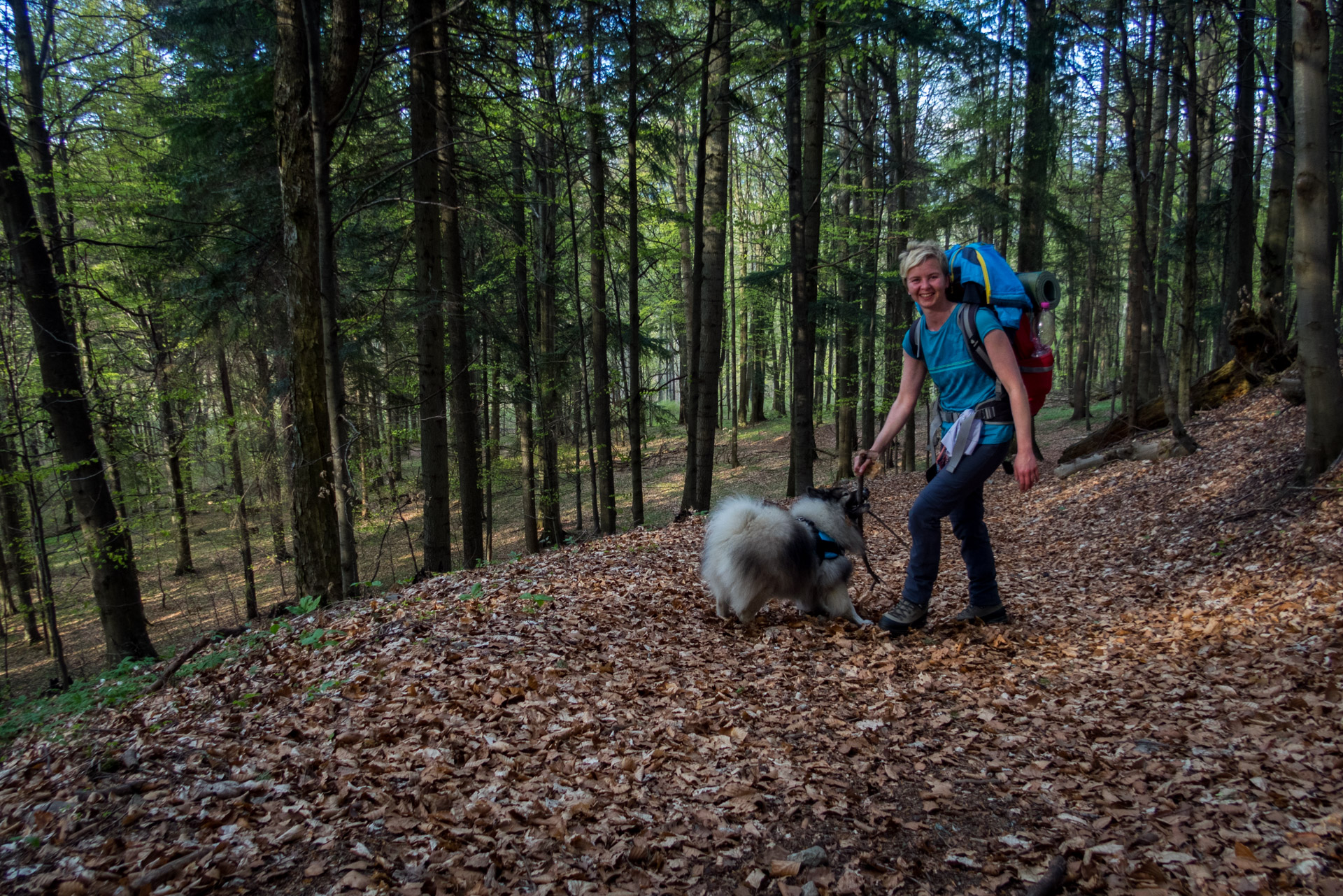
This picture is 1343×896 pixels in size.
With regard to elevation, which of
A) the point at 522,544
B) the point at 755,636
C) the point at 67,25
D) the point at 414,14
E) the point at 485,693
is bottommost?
the point at 522,544

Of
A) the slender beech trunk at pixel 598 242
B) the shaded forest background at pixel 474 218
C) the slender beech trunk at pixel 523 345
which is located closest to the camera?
the shaded forest background at pixel 474 218

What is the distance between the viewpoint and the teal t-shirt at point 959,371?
416 centimetres

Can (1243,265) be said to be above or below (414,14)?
below

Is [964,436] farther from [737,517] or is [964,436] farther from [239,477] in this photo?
[239,477]

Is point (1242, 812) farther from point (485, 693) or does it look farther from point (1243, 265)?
point (1243, 265)

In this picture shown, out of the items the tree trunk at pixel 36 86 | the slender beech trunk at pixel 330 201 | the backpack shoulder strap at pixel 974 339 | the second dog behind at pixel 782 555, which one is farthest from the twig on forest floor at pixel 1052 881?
the tree trunk at pixel 36 86

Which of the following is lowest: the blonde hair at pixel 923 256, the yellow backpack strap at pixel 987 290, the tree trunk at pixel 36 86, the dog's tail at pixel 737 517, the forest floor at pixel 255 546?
the forest floor at pixel 255 546

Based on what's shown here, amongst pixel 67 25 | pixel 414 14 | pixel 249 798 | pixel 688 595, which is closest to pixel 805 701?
pixel 688 595

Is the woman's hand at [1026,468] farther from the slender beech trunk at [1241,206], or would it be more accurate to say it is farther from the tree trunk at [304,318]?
the slender beech trunk at [1241,206]

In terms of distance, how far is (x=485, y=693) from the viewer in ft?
11.5

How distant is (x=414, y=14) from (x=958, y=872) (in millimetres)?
10329

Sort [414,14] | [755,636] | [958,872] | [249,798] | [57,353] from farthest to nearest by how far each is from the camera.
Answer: [57,353] → [414,14] → [755,636] → [249,798] → [958,872]

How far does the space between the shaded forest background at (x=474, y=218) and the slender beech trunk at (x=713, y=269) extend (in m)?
0.08

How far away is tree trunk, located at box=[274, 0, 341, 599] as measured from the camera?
6.86m
